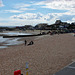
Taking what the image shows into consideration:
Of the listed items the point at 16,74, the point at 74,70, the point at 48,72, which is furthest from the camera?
the point at 48,72

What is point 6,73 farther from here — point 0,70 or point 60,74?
point 60,74

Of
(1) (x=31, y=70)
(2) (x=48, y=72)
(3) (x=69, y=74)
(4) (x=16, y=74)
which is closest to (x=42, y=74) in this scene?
(2) (x=48, y=72)

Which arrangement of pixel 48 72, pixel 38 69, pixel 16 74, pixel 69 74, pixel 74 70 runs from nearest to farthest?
1. pixel 16 74
2. pixel 69 74
3. pixel 74 70
4. pixel 48 72
5. pixel 38 69

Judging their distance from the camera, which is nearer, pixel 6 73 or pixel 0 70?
pixel 6 73

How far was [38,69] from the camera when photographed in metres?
10.3

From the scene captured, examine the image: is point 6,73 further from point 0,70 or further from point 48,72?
point 48,72

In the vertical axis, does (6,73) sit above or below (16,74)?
below

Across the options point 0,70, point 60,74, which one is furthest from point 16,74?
point 0,70

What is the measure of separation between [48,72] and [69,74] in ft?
5.89

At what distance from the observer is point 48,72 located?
9516 millimetres

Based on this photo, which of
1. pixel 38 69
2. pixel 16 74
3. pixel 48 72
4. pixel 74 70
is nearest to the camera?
pixel 16 74

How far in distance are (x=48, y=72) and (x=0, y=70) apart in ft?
11.0

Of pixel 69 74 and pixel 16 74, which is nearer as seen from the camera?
pixel 16 74

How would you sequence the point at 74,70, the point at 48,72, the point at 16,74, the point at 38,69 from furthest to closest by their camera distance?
1. the point at 38,69
2. the point at 48,72
3. the point at 74,70
4. the point at 16,74
